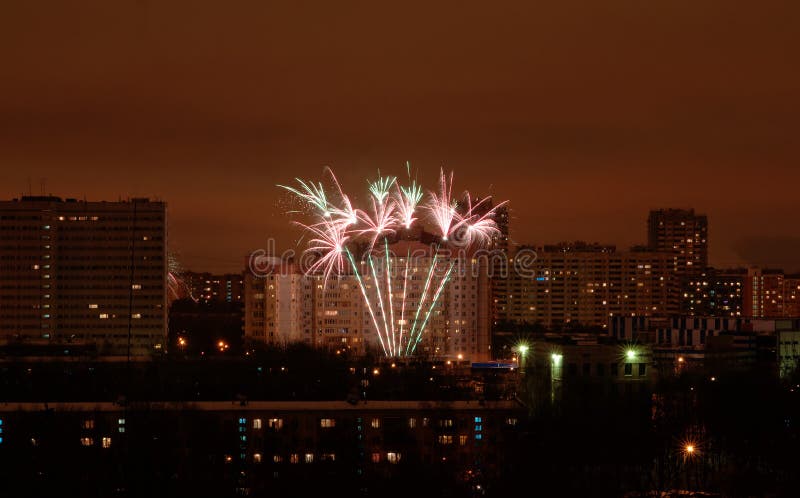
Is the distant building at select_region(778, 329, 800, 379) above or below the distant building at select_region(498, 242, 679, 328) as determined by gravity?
below

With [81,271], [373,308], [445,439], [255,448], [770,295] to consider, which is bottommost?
[255,448]

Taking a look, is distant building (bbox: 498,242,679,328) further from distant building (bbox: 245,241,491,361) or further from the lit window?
the lit window

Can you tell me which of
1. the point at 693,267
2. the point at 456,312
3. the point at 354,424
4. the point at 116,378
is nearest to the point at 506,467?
the point at 354,424

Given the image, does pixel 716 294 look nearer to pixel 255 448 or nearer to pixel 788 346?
pixel 788 346

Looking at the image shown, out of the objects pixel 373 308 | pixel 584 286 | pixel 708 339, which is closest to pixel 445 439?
pixel 708 339

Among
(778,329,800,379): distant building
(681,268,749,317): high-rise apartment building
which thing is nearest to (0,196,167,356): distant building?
(778,329,800,379): distant building

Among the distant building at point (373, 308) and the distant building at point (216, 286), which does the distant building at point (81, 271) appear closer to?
the distant building at point (373, 308)
